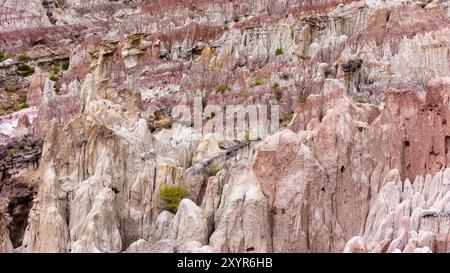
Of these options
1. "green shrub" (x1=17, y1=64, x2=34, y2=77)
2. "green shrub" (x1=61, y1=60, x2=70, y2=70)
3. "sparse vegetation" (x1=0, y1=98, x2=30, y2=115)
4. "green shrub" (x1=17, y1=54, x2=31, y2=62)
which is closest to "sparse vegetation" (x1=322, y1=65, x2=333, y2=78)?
"sparse vegetation" (x1=0, y1=98, x2=30, y2=115)

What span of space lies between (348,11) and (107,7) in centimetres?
3328

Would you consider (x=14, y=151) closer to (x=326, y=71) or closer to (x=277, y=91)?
(x=277, y=91)

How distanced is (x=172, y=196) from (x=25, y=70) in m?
39.4

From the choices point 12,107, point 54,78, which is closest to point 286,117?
point 12,107

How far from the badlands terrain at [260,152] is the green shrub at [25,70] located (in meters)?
13.6

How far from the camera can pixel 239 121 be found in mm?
39500

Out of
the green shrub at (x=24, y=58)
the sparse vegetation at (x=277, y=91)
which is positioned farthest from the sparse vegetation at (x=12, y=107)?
the sparse vegetation at (x=277, y=91)

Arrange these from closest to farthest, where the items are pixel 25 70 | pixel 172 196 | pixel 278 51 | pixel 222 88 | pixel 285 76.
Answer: pixel 172 196 < pixel 285 76 < pixel 222 88 < pixel 278 51 < pixel 25 70

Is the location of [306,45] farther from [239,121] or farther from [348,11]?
[239,121]

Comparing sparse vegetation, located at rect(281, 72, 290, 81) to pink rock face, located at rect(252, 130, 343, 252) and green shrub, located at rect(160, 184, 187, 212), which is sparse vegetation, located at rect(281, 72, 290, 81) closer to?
green shrub, located at rect(160, 184, 187, 212)

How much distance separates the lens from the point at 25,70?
6619 cm

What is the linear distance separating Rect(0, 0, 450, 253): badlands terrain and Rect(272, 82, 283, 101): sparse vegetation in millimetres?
72

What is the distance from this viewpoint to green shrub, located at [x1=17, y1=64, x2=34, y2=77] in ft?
214
